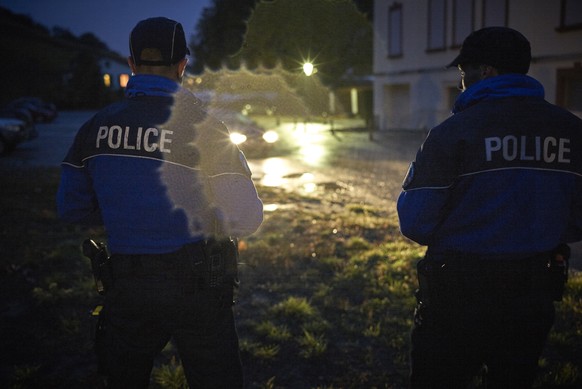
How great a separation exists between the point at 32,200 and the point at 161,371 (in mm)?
7034

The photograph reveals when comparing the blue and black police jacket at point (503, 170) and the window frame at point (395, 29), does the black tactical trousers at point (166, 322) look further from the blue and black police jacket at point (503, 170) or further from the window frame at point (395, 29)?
the window frame at point (395, 29)

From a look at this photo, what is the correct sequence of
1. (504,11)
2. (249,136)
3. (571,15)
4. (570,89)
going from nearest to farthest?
(249,136) < (571,15) < (570,89) < (504,11)

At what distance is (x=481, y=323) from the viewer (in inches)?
79.6

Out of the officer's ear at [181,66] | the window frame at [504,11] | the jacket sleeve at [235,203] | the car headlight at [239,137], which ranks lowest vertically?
the car headlight at [239,137]

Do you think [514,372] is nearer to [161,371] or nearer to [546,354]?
[546,354]

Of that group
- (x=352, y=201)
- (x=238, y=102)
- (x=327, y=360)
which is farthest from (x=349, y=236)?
(x=238, y=102)

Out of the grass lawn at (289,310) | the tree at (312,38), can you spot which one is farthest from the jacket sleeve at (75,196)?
the tree at (312,38)

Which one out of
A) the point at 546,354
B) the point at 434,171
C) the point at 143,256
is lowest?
the point at 546,354

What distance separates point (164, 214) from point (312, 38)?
86.1 feet

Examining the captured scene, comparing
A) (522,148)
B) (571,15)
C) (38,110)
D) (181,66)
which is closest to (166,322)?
(181,66)

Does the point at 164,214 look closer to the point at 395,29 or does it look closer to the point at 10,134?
the point at 10,134

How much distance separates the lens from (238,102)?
128ft

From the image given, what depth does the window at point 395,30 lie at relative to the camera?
23.7 metres

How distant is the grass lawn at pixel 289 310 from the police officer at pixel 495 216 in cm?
90
